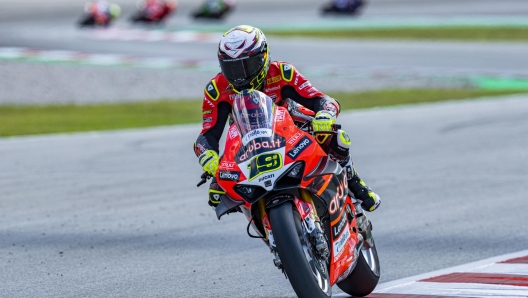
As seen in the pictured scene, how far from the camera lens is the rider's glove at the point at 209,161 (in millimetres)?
4727

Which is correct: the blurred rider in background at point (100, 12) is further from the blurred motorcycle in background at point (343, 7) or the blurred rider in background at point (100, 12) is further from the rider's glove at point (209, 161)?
the rider's glove at point (209, 161)

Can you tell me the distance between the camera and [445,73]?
19.3 metres

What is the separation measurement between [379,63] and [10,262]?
15.8 meters

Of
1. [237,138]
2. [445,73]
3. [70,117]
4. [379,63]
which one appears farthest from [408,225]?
[379,63]

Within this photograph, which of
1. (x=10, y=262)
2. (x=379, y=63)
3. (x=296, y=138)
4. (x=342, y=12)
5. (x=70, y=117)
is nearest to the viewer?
(x=296, y=138)

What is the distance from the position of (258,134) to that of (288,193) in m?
0.34

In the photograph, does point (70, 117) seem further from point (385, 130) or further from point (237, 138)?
point (237, 138)

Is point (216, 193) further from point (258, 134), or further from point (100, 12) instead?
point (100, 12)

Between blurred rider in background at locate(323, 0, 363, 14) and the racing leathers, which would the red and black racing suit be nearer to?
the racing leathers

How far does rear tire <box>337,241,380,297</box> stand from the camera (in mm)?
5059

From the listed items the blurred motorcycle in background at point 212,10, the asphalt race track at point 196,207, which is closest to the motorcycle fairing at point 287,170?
the asphalt race track at point 196,207

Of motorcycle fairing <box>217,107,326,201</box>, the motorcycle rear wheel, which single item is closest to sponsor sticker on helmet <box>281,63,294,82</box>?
motorcycle fairing <box>217,107,326,201</box>

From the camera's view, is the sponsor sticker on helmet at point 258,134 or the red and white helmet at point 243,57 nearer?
the sponsor sticker on helmet at point 258,134

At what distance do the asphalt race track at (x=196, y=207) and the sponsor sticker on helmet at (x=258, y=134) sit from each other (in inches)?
47.2
